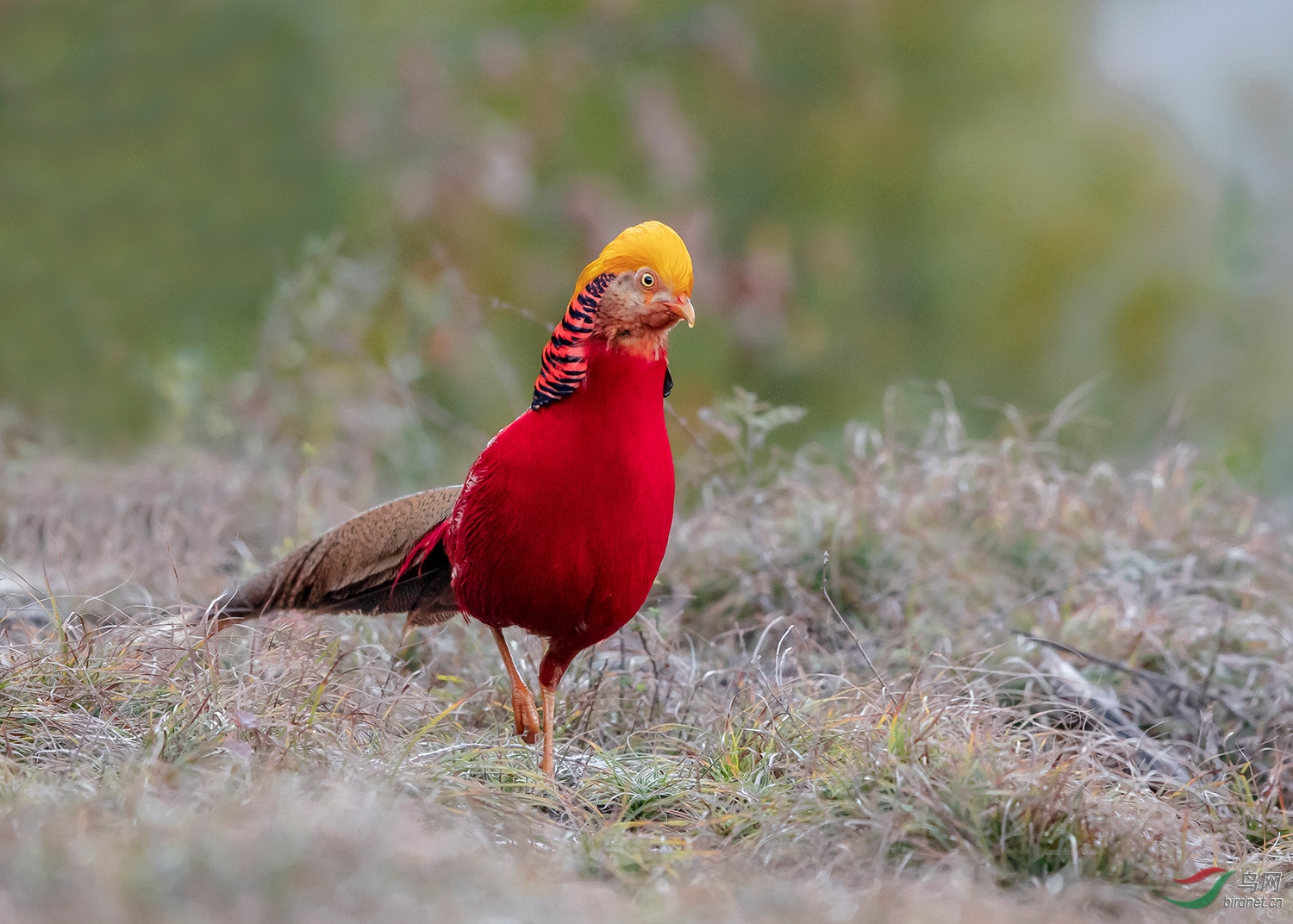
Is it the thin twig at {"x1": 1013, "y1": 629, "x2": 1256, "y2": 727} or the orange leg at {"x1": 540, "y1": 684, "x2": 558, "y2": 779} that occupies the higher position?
the orange leg at {"x1": 540, "y1": 684, "x2": 558, "y2": 779}

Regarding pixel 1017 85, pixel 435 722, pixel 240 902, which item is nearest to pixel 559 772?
pixel 435 722

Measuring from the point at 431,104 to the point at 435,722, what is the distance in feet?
20.5

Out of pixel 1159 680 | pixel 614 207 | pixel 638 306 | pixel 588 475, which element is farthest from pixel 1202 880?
pixel 614 207

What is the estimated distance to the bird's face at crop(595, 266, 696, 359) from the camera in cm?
293

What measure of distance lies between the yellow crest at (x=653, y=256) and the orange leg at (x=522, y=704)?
106cm

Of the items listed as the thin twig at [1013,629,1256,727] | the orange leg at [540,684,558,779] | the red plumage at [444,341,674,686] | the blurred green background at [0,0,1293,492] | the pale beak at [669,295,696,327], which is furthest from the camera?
the blurred green background at [0,0,1293,492]

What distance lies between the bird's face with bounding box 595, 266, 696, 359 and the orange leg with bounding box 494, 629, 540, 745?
921 mm

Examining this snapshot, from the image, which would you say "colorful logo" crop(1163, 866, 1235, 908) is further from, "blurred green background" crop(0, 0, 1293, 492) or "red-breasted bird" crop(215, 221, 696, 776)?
"blurred green background" crop(0, 0, 1293, 492)

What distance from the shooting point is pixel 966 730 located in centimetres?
306

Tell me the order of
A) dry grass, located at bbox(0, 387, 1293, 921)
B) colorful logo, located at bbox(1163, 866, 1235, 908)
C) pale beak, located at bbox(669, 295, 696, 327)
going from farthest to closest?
A: pale beak, located at bbox(669, 295, 696, 327) → colorful logo, located at bbox(1163, 866, 1235, 908) → dry grass, located at bbox(0, 387, 1293, 921)

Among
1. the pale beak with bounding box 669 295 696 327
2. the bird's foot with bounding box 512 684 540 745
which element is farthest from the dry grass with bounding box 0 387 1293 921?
the pale beak with bounding box 669 295 696 327

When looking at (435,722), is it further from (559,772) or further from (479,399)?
(479,399)

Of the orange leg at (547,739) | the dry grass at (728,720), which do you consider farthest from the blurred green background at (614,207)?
the orange leg at (547,739)

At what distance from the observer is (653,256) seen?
2920mm
